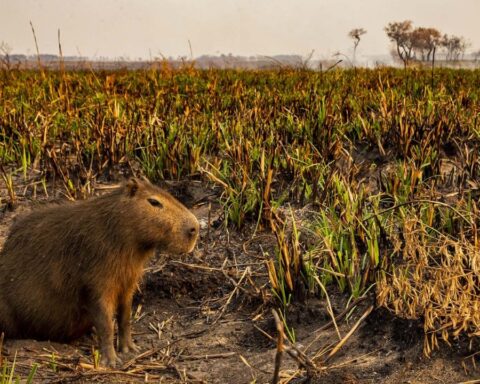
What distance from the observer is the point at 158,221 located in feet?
10.4

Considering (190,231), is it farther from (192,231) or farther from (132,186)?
(132,186)

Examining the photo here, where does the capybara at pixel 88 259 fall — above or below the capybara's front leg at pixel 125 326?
above

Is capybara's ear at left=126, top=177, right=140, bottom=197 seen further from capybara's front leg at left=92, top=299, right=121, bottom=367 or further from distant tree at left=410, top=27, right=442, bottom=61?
distant tree at left=410, top=27, right=442, bottom=61

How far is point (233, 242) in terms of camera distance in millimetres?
4145

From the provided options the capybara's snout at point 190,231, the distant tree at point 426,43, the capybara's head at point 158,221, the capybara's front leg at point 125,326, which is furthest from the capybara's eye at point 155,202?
the distant tree at point 426,43

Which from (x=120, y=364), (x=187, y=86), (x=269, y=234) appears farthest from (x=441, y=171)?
(x=187, y=86)

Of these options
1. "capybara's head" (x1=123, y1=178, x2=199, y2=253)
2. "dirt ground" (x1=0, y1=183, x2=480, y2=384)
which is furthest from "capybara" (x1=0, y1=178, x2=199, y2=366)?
"dirt ground" (x1=0, y1=183, x2=480, y2=384)

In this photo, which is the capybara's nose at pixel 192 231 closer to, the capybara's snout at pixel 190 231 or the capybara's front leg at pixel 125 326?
the capybara's snout at pixel 190 231

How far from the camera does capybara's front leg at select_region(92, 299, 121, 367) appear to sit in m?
3.19

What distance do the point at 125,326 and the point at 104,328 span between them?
0.18 metres

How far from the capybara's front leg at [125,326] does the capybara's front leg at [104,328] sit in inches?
5.6

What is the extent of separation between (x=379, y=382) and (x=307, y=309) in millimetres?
780

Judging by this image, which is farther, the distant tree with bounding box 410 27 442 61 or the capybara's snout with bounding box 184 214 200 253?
the distant tree with bounding box 410 27 442 61

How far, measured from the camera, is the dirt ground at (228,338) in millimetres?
2730
